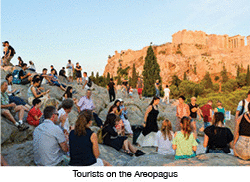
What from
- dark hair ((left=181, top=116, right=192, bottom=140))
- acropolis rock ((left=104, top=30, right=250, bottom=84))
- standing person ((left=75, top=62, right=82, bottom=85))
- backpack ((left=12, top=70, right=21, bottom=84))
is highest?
acropolis rock ((left=104, top=30, right=250, bottom=84))

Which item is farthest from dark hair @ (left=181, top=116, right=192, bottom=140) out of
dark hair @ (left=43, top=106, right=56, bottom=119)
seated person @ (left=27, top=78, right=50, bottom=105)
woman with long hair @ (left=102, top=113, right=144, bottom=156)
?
seated person @ (left=27, top=78, right=50, bottom=105)

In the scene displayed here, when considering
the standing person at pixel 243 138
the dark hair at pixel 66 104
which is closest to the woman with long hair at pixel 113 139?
the dark hair at pixel 66 104

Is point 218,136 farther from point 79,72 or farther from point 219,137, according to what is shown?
point 79,72

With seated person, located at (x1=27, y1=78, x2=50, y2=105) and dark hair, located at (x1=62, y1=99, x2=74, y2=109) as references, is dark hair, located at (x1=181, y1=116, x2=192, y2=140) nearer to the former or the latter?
dark hair, located at (x1=62, y1=99, x2=74, y2=109)

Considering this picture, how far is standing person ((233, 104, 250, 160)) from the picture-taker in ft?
11.3

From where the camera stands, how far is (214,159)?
3.45m

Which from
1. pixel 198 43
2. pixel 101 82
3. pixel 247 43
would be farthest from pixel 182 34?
pixel 101 82

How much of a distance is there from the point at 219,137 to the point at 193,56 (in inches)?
3217

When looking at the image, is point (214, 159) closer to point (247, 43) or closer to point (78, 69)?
point (78, 69)

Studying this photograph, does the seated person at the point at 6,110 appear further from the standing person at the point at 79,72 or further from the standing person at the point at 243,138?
the standing person at the point at 79,72

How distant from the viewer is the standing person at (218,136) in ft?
12.3

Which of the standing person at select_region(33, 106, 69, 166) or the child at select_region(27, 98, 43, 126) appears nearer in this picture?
the standing person at select_region(33, 106, 69, 166)

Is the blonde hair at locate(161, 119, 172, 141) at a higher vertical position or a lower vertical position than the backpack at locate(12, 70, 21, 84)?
lower
